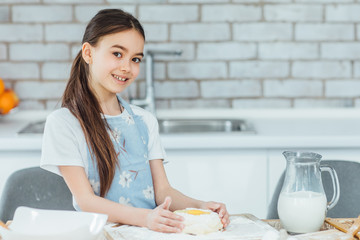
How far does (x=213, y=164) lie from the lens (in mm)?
2018

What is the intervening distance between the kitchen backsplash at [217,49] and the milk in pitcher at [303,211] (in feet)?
4.90

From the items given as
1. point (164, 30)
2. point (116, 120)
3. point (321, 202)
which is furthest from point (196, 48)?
point (321, 202)

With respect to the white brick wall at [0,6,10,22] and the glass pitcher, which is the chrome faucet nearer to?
the white brick wall at [0,6,10,22]

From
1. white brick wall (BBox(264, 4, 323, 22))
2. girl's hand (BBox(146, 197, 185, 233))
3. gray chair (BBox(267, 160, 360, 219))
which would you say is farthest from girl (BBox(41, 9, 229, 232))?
white brick wall (BBox(264, 4, 323, 22))

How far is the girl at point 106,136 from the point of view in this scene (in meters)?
1.32

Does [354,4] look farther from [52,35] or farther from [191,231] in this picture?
[191,231]

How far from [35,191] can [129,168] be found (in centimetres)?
33

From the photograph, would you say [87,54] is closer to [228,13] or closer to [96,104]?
[96,104]

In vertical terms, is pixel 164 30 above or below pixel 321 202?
above

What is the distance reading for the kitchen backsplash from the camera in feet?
8.16

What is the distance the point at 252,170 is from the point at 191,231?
3.26 ft

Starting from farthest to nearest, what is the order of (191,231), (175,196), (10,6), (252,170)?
(10,6) < (252,170) < (175,196) < (191,231)

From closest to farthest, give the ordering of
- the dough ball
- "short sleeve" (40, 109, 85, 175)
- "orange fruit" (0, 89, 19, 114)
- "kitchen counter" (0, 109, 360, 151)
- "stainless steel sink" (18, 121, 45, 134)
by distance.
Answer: the dough ball → "short sleeve" (40, 109, 85, 175) → "kitchen counter" (0, 109, 360, 151) → "stainless steel sink" (18, 121, 45, 134) → "orange fruit" (0, 89, 19, 114)

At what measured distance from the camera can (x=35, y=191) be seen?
62.1 inches
